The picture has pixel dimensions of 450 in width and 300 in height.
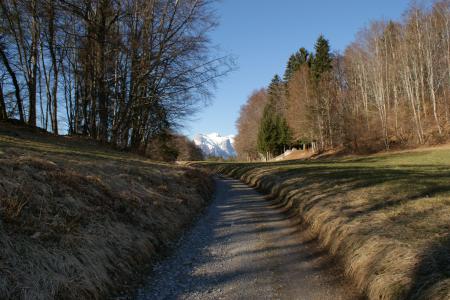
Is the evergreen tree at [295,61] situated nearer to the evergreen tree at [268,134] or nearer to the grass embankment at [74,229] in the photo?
the evergreen tree at [268,134]

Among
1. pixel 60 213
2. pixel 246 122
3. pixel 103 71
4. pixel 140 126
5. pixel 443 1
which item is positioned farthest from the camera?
pixel 246 122

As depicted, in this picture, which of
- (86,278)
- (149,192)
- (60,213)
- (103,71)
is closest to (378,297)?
(86,278)

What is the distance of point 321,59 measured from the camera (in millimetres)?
58750

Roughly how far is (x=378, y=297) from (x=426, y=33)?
4404cm

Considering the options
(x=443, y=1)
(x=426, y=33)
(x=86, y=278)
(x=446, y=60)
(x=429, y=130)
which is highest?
(x=443, y=1)

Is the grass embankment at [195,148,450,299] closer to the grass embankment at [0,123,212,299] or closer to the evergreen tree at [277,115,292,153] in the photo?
the grass embankment at [0,123,212,299]

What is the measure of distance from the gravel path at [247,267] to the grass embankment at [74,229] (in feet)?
1.92

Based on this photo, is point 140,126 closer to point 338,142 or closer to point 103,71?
point 103,71

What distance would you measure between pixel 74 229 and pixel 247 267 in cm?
311

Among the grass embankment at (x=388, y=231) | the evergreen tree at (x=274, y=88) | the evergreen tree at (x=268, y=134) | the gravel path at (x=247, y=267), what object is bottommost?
the gravel path at (x=247, y=267)

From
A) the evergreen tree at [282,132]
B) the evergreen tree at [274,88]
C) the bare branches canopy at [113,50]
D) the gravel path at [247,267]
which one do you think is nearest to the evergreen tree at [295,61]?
the evergreen tree at [274,88]

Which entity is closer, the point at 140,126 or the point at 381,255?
the point at 381,255

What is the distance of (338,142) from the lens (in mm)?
51938

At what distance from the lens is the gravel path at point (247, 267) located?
18.4 ft
